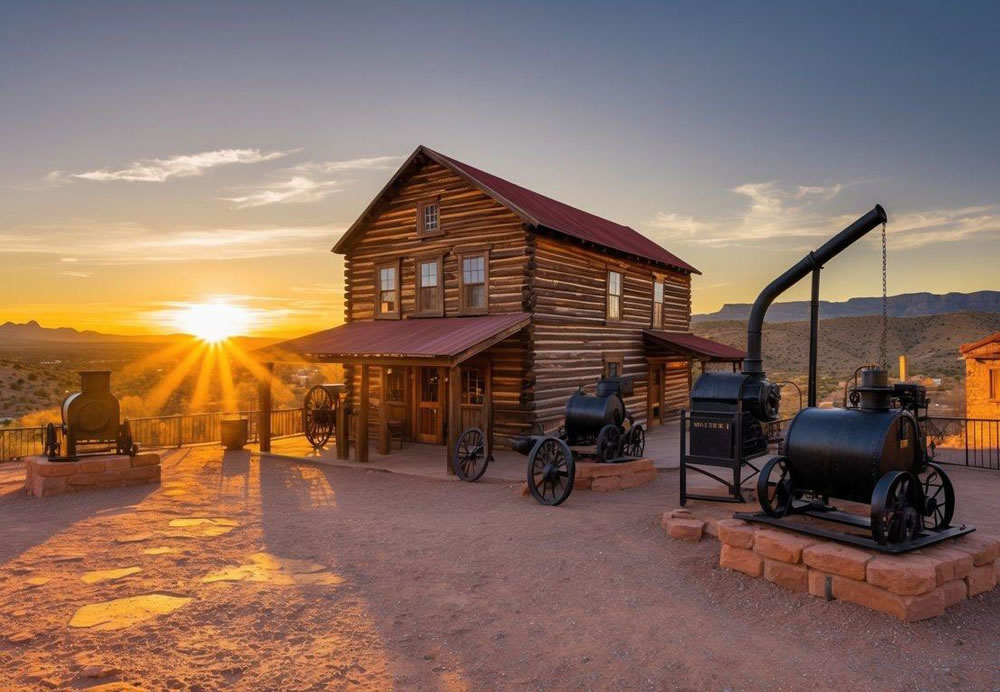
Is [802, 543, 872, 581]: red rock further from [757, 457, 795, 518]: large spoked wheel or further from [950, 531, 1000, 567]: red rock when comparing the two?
[950, 531, 1000, 567]: red rock

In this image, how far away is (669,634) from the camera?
5711mm

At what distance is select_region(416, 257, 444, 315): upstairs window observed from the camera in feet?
59.1

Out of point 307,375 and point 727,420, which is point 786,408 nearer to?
point 727,420

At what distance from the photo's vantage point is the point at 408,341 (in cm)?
1529

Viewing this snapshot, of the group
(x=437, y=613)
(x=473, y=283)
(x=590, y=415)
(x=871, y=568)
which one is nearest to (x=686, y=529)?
(x=871, y=568)

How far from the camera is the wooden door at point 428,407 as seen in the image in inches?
697

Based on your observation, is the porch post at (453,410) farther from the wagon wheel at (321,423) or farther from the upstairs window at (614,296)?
the upstairs window at (614,296)

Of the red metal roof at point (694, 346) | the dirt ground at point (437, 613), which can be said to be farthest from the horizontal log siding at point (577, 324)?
the dirt ground at point (437, 613)

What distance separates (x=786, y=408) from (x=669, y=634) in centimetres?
3235

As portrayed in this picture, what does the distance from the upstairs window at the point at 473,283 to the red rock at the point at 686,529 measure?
32.5 ft

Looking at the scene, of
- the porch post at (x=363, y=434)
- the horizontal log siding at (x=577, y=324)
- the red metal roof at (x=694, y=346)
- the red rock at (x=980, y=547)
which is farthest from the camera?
the red metal roof at (x=694, y=346)

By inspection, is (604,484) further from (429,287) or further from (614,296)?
(614,296)

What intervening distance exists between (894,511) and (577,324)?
12384mm

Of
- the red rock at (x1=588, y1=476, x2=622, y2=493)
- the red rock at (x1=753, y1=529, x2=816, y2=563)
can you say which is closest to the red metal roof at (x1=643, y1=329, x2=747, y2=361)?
the red rock at (x1=588, y1=476, x2=622, y2=493)
